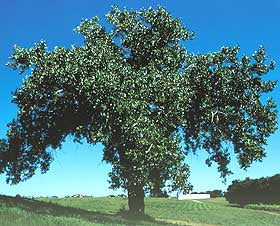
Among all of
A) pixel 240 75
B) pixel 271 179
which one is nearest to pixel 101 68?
pixel 240 75

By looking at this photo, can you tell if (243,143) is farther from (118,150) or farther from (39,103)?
(39,103)

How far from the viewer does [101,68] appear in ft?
121

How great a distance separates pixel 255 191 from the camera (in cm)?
14938

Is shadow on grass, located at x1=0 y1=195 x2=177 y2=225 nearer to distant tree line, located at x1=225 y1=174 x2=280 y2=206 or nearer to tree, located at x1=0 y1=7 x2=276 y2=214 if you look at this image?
tree, located at x1=0 y1=7 x2=276 y2=214

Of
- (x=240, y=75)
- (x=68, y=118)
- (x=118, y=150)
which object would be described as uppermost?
Answer: (x=240, y=75)

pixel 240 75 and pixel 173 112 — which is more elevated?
pixel 240 75

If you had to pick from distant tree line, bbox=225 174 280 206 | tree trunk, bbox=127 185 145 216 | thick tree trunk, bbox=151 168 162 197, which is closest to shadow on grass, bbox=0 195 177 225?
tree trunk, bbox=127 185 145 216

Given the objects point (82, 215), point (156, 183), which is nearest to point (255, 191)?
point (156, 183)

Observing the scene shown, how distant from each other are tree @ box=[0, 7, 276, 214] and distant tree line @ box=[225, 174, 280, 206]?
104 metres

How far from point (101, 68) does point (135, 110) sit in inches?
174

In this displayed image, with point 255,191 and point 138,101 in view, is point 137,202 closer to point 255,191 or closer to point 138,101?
point 138,101

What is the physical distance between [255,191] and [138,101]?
12185cm

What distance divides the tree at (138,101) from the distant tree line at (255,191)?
104 metres

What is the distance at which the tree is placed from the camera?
117 feet
